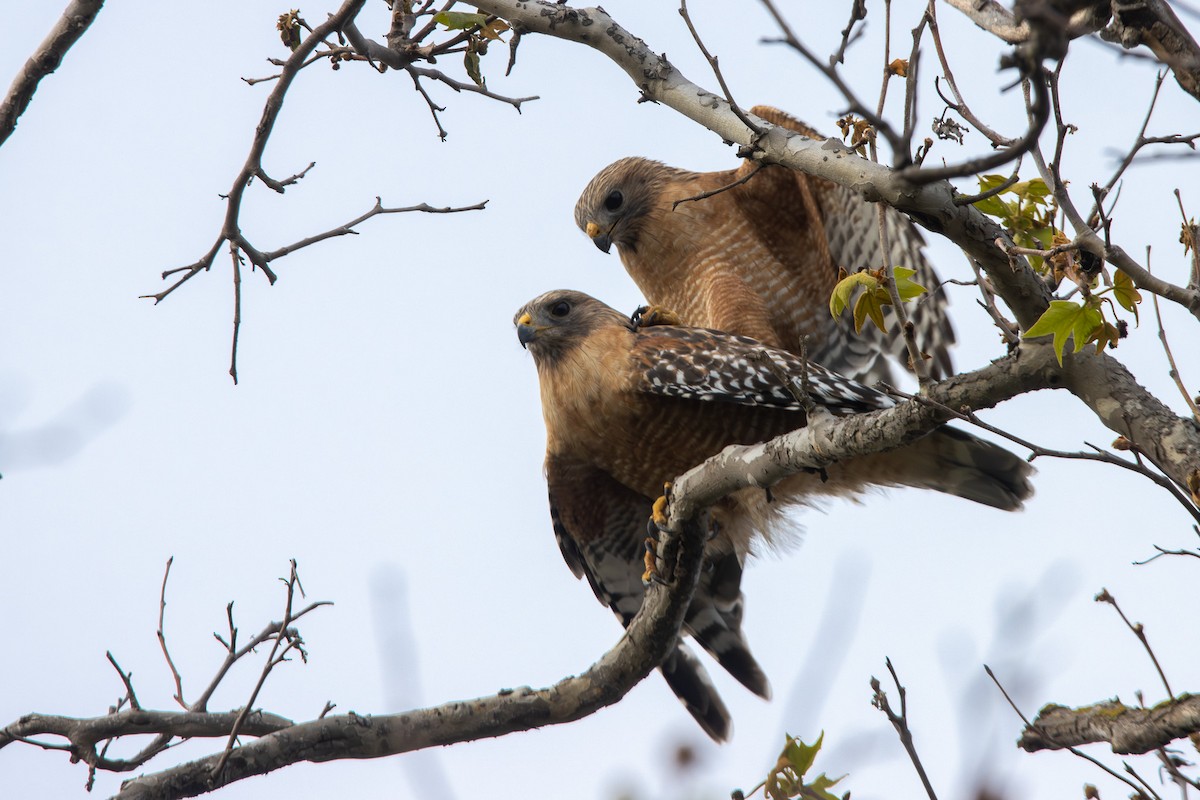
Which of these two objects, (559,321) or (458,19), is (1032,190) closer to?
(458,19)

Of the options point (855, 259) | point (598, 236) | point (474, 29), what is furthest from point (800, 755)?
point (598, 236)

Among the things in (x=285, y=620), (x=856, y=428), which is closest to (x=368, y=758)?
(x=285, y=620)

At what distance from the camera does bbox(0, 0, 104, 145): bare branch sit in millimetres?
3473

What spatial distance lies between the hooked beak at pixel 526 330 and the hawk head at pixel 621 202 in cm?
128

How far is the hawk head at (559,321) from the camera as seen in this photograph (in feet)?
18.7

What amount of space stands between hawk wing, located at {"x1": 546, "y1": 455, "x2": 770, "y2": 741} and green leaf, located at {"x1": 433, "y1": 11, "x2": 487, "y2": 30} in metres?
2.40

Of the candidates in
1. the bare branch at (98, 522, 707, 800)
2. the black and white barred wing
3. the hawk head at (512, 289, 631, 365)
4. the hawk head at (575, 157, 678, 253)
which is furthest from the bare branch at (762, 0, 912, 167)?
the hawk head at (575, 157, 678, 253)

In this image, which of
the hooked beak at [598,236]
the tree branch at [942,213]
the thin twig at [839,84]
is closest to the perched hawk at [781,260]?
the hooked beak at [598,236]

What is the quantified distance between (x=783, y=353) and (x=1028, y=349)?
2.31 m

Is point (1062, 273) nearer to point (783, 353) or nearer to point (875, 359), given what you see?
point (783, 353)

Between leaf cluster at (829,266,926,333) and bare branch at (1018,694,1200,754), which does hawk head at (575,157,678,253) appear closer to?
leaf cluster at (829,266,926,333)

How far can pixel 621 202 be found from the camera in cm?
696

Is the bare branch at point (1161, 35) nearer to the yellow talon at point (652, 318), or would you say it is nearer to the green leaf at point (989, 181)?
the green leaf at point (989, 181)

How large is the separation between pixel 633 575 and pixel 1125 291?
3577 mm
